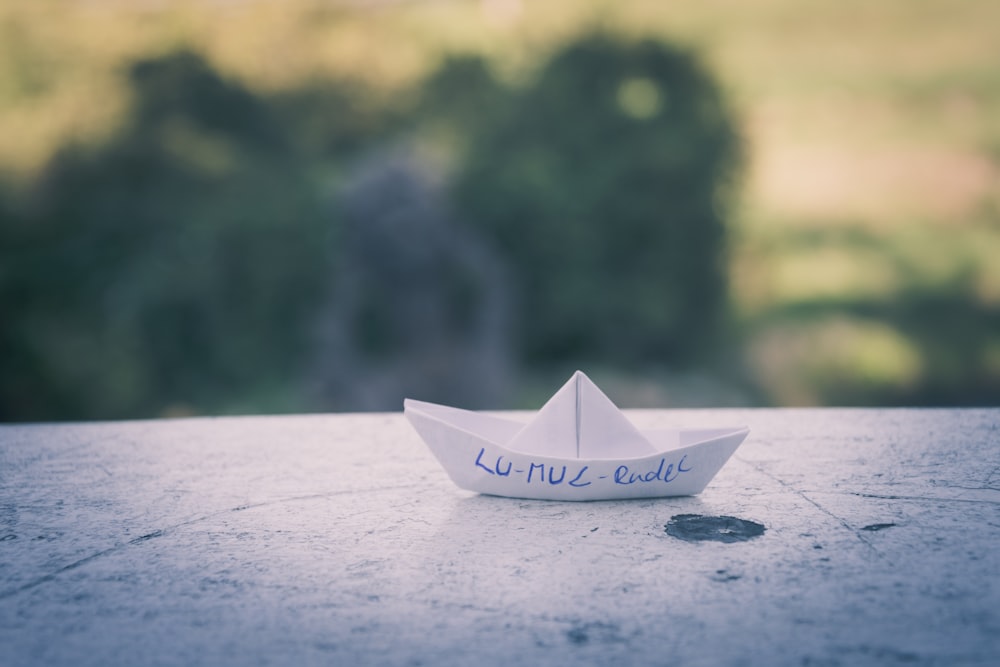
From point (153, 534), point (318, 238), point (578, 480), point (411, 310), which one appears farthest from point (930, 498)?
point (318, 238)

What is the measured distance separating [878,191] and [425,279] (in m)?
3.18

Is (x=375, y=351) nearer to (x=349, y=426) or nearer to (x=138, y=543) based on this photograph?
(x=349, y=426)

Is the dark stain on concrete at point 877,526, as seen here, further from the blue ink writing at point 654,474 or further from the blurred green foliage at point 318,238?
the blurred green foliage at point 318,238

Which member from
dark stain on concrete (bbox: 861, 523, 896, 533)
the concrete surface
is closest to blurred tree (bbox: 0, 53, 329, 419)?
the concrete surface

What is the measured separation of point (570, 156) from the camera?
7.48m

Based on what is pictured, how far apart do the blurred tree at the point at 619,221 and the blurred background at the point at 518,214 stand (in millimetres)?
19

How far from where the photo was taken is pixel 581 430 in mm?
1718

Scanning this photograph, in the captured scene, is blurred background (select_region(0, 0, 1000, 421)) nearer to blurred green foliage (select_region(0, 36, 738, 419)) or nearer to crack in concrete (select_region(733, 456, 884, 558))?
blurred green foliage (select_region(0, 36, 738, 419))

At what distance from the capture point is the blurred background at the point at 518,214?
6984mm

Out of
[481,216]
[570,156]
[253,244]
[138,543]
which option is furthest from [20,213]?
[138,543]

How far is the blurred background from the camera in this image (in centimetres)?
698

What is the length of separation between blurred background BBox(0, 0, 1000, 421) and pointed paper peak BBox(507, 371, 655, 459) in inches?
202

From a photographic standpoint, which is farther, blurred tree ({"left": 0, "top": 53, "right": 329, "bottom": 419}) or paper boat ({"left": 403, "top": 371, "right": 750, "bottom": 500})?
blurred tree ({"left": 0, "top": 53, "right": 329, "bottom": 419})

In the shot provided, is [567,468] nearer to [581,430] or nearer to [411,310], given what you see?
[581,430]
